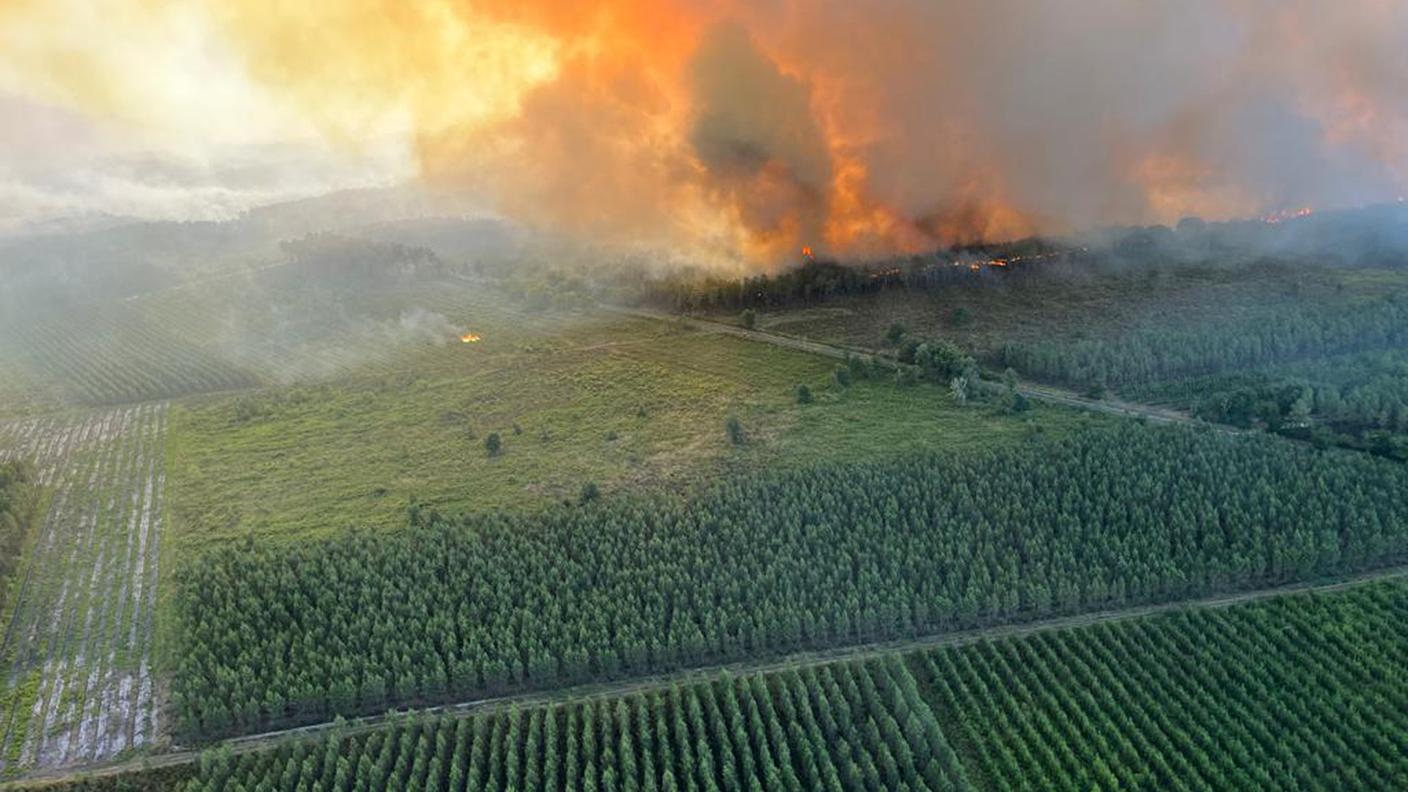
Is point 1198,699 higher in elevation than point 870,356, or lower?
lower

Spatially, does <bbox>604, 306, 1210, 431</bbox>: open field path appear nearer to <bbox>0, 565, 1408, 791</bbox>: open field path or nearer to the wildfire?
<bbox>0, 565, 1408, 791</bbox>: open field path

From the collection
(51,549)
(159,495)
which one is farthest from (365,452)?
(51,549)

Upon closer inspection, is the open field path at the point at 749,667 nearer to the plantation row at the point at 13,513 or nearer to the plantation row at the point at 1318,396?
the plantation row at the point at 1318,396

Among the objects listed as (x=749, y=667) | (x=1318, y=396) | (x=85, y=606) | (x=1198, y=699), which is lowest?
(x=1198, y=699)

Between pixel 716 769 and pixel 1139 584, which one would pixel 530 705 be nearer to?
pixel 716 769

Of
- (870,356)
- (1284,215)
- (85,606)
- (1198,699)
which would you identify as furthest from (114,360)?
(1284,215)

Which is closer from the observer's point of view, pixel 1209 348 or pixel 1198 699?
pixel 1198 699

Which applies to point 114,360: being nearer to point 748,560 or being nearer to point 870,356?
point 870,356
